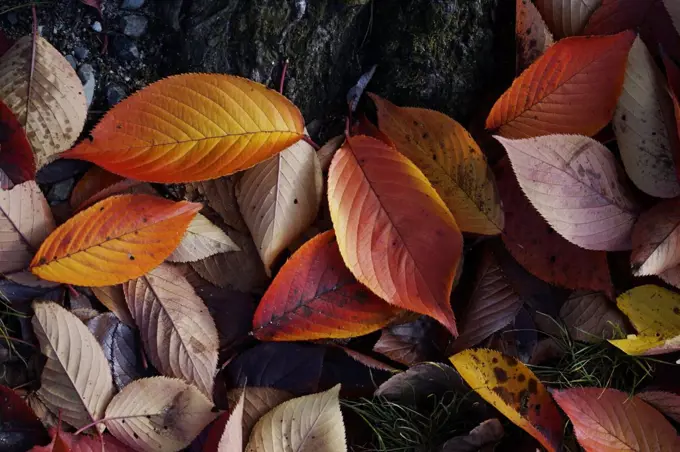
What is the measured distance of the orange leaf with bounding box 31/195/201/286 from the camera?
40.6 inches

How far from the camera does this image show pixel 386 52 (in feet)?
3.75

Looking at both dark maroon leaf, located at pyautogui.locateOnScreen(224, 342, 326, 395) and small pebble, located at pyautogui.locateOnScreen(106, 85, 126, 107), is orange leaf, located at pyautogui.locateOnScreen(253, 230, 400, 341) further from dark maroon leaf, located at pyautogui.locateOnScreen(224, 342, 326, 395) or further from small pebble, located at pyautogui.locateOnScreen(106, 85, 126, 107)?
small pebble, located at pyautogui.locateOnScreen(106, 85, 126, 107)

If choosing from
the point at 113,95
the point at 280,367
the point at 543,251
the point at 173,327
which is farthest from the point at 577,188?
the point at 113,95

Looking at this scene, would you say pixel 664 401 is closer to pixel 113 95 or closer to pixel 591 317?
pixel 591 317

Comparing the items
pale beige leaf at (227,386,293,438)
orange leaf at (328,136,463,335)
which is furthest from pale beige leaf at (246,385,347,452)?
orange leaf at (328,136,463,335)

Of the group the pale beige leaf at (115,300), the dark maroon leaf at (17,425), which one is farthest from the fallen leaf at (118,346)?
the dark maroon leaf at (17,425)

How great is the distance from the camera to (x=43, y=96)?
1.07 metres

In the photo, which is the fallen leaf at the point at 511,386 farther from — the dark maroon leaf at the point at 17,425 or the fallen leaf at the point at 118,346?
the dark maroon leaf at the point at 17,425

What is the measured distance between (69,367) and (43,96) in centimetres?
45

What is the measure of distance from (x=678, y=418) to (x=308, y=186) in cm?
73

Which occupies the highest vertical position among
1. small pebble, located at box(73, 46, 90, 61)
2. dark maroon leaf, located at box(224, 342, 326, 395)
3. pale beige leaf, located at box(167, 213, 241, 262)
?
small pebble, located at box(73, 46, 90, 61)

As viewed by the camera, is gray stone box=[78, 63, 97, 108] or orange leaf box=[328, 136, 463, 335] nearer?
orange leaf box=[328, 136, 463, 335]

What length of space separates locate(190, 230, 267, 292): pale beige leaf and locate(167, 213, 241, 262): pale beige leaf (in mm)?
21

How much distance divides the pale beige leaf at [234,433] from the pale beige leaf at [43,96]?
513 millimetres
